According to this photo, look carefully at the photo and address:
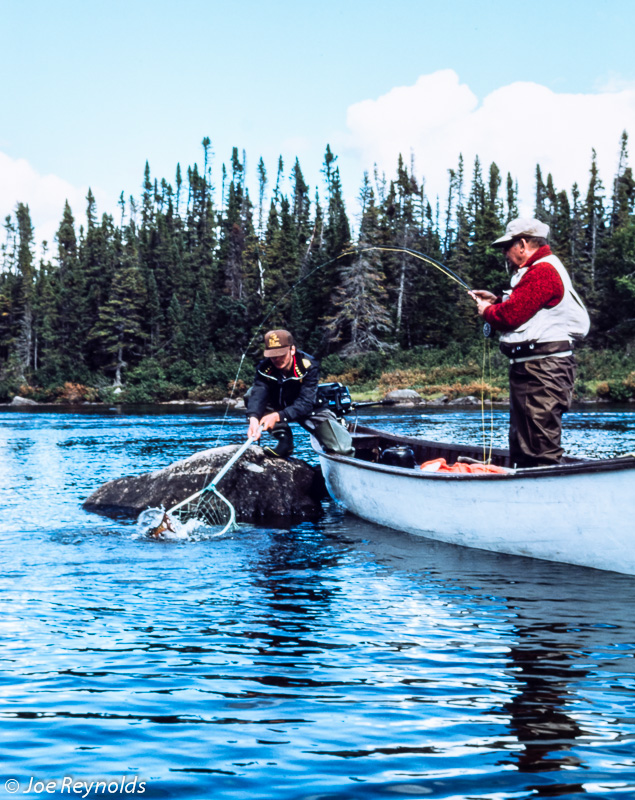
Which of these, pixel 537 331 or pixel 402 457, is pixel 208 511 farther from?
pixel 537 331

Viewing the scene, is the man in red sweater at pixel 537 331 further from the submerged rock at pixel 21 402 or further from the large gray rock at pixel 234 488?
the submerged rock at pixel 21 402

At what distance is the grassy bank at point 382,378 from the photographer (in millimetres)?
39125

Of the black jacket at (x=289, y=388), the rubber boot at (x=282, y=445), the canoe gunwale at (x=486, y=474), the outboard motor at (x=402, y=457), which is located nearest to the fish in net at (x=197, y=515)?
the black jacket at (x=289, y=388)

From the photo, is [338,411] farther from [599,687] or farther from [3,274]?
[3,274]

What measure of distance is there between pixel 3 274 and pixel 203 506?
301ft

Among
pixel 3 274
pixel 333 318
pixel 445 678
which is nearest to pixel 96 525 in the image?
pixel 445 678

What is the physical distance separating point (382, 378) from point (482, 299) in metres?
38.4

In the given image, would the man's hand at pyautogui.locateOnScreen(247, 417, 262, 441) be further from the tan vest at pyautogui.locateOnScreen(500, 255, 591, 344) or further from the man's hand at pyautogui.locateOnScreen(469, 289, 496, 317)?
the tan vest at pyautogui.locateOnScreen(500, 255, 591, 344)

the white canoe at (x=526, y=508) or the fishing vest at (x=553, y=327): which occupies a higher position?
the fishing vest at (x=553, y=327)

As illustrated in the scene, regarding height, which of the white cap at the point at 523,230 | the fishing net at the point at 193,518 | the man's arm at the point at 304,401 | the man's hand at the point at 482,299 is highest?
the white cap at the point at 523,230

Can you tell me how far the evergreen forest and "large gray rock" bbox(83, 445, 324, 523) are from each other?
33.8 m

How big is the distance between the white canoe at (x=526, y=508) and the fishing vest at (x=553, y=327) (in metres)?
0.90

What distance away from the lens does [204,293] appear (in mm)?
65750

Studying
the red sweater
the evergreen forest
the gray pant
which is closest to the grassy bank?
the evergreen forest
